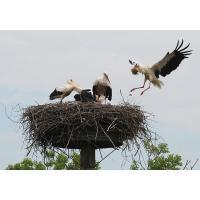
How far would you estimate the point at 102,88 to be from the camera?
25.2ft

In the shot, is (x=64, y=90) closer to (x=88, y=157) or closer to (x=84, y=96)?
(x=84, y=96)

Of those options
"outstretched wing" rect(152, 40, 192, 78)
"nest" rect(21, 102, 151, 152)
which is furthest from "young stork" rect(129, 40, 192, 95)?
"nest" rect(21, 102, 151, 152)

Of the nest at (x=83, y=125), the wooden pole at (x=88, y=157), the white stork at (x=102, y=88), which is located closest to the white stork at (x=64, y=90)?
the white stork at (x=102, y=88)

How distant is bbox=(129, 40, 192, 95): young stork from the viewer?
742 cm

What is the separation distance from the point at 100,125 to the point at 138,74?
180 cm

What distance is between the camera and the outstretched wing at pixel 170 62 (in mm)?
7387

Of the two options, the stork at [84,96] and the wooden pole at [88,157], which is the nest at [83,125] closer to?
the wooden pole at [88,157]

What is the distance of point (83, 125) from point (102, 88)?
5.30ft

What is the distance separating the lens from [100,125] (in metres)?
6.24

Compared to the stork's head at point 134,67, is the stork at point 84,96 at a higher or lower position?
lower

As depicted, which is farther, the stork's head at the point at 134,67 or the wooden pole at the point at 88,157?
the stork's head at the point at 134,67

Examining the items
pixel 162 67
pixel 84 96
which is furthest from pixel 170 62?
pixel 84 96

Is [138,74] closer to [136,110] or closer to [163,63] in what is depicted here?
[163,63]

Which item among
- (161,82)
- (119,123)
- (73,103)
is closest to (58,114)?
(73,103)
